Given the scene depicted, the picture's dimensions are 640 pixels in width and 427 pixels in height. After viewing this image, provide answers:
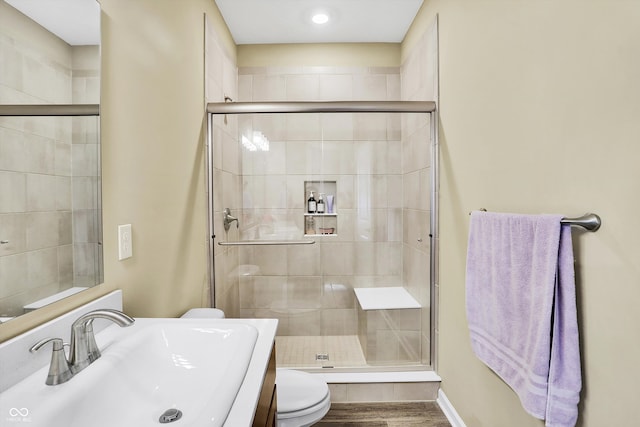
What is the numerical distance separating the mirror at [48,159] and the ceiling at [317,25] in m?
1.68

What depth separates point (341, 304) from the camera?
2.34m

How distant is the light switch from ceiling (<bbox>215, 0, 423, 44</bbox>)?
193 centimetres

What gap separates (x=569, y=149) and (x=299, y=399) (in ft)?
4.60

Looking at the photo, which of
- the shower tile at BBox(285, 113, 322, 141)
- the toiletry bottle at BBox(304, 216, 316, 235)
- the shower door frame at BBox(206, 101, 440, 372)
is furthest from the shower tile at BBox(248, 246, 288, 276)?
the shower tile at BBox(285, 113, 322, 141)

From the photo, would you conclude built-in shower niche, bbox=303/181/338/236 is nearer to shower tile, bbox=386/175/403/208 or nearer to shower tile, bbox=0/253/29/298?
shower tile, bbox=386/175/403/208

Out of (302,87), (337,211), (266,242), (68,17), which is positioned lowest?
(266,242)

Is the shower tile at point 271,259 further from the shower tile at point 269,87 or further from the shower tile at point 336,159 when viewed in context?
the shower tile at point 269,87

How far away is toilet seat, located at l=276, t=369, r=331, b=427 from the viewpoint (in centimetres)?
142

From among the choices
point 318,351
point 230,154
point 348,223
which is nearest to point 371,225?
point 348,223

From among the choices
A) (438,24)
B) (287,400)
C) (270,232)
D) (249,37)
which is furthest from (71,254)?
(249,37)

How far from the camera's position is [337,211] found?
234 cm

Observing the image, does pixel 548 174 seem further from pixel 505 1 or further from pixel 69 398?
pixel 69 398

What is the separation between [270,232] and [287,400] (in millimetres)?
1096

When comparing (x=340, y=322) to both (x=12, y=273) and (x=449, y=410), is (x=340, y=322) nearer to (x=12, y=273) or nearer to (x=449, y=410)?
(x=449, y=410)
